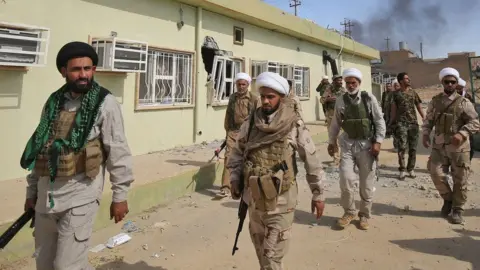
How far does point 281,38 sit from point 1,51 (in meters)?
7.97

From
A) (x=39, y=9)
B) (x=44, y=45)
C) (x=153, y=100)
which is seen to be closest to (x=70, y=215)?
(x=44, y=45)

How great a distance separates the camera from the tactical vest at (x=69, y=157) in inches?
74.4

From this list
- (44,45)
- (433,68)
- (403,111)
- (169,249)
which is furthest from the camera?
(433,68)

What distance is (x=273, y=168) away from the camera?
2.21 meters

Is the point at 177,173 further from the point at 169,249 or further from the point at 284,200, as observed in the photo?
the point at 284,200

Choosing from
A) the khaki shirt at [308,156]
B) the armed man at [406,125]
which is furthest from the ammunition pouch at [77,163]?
the armed man at [406,125]

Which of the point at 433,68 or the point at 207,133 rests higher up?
the point at 433,68

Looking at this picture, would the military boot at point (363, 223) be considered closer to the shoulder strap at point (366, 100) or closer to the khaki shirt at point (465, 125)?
the shoulder strap at point (366, 100)

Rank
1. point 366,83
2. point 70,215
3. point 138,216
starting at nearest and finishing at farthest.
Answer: point 70,215, point 138,216, point 366,83

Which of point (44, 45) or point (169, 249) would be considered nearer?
point (169, 249)

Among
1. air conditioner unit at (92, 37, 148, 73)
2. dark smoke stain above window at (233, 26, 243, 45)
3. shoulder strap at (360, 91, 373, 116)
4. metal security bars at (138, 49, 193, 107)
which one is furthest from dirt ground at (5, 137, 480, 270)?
dark smoke stain above window at (233, 26, 243, 45)

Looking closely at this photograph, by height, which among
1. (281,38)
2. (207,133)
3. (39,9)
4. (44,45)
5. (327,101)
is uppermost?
(281,38)

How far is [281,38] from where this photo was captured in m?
10.7

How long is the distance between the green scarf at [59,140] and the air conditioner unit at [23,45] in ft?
9.73
